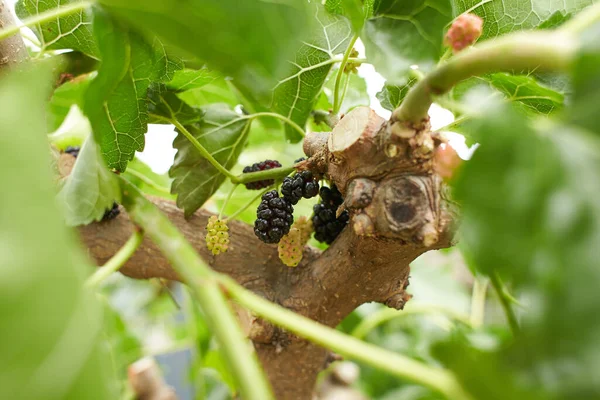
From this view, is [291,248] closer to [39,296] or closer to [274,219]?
[274,219]

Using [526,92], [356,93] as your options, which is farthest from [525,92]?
[356,93]

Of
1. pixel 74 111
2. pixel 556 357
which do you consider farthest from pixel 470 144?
pixel 74 111

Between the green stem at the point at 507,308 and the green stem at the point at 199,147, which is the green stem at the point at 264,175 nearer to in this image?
the green stem at the point at 199,147

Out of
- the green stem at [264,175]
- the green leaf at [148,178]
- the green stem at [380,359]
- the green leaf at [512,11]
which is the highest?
the green leaf at [512,11]

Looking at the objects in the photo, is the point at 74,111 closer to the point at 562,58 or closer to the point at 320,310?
the point at 320,310

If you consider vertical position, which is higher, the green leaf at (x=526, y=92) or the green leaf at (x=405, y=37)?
the green leaf at (x=405, y=37)

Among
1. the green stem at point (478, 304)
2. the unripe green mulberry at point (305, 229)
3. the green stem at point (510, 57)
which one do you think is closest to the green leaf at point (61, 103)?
the unripe green mulberry at point (305, 229)
